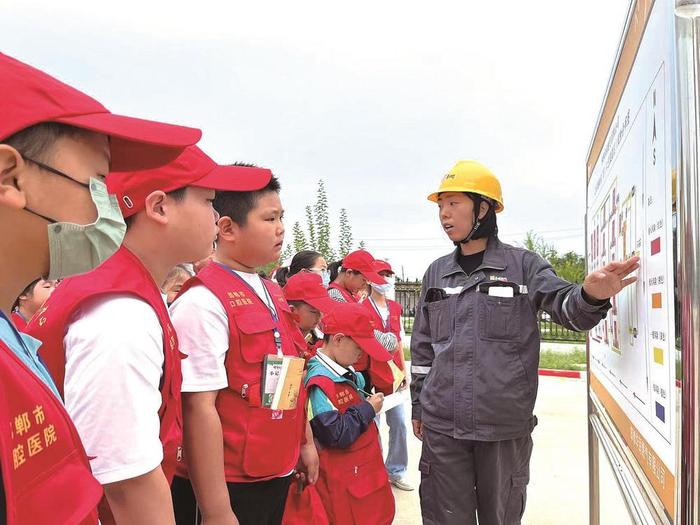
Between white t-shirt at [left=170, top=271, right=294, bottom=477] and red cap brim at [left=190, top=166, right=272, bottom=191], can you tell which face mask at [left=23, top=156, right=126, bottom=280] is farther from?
white t-shirt at [left=170, top=271, right=294, bottom=477]

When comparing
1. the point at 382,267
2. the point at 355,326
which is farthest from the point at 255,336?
the point at 382,267

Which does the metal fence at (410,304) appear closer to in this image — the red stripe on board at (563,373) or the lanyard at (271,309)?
the red stripe on board at (563,373)

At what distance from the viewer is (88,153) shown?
994 millimetres

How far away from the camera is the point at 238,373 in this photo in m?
1.90

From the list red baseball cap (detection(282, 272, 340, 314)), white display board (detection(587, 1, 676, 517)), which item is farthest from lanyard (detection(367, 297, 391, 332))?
white display board (detection(587, 1, 676, 517))

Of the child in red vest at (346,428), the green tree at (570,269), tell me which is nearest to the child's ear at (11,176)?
the child in red vest at (346,428)

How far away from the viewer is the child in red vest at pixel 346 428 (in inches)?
97.7

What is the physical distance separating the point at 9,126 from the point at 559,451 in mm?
5362

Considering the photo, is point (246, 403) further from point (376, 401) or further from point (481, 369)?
point (481, 369)

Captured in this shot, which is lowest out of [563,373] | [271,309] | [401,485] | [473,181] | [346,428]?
[401,485]

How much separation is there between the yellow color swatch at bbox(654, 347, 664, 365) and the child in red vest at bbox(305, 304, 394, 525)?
5.19ft

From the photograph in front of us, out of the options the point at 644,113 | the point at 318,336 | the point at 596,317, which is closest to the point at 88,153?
the point at 644,113

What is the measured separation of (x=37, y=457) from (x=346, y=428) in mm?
1793

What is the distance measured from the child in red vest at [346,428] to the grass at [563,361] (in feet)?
25.5
